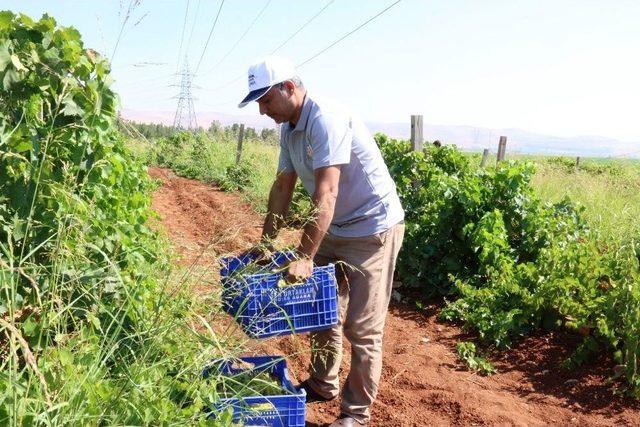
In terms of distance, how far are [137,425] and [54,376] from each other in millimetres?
358

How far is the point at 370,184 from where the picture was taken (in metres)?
4.01

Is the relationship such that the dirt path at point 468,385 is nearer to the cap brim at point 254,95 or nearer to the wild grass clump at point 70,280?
the cap brim at point 254,95

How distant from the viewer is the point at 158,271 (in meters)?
3.63

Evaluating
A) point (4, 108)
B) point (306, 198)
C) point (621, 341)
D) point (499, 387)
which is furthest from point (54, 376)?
point (306, 198)

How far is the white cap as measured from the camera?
11.8ft

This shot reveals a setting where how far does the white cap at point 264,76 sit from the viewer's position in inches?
141

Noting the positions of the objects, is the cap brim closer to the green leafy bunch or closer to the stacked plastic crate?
the stacked plastic crate

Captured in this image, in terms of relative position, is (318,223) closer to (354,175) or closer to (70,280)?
(354,175)

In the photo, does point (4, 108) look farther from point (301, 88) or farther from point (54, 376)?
point (301, 88)

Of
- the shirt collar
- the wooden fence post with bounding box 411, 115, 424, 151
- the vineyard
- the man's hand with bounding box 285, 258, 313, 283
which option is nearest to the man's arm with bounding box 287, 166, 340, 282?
the man's hand with bounding box 285, 258, 313, 283

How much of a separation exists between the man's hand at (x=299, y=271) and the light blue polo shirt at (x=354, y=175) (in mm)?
631

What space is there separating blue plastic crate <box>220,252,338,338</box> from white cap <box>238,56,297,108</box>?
87cm

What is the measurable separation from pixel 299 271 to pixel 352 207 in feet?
2.46

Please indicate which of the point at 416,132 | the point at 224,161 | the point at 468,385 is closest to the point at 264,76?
the point at 468,385
